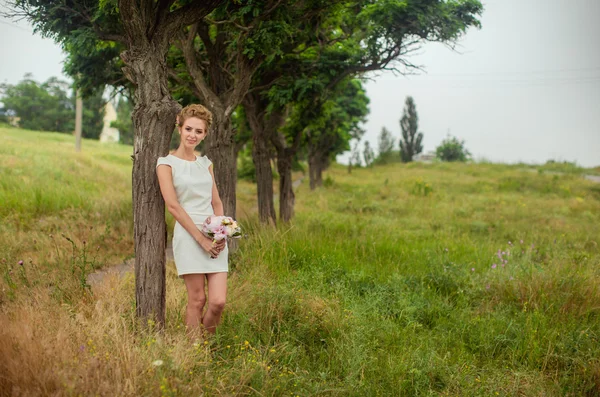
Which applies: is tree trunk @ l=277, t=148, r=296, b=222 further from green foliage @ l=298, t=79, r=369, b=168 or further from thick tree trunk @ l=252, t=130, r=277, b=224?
green foliage @ l=298, t=79, r=369, b=168

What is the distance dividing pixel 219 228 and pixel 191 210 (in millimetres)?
355

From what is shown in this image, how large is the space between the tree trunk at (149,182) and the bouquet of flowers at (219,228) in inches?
26.0

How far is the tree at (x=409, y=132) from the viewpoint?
65062 mm

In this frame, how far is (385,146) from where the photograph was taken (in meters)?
62.8

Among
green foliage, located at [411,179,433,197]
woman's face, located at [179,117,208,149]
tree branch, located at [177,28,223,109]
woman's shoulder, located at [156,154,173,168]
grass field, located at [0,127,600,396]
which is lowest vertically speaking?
grass field, located at [0,127,600,396]

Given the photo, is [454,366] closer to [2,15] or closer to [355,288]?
[355,288]

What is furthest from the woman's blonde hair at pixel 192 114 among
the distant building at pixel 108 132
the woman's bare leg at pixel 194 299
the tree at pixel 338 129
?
the distant building at pixel 108 132

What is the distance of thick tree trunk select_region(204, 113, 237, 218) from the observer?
906 centimetres

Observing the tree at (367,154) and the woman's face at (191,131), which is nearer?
the woman's face at (191,131)

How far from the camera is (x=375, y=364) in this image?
454cm

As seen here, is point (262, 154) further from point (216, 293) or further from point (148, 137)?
point (216, 293)

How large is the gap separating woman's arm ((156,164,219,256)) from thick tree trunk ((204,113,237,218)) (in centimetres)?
493

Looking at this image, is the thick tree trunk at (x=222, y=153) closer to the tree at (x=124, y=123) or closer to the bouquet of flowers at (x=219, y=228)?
the bouquet of flowers at (x=219, y=228)

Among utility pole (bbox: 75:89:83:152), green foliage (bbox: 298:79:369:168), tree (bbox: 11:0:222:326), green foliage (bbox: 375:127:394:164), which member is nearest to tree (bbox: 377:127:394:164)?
green foliage (bbox: 375:127:394:164)
